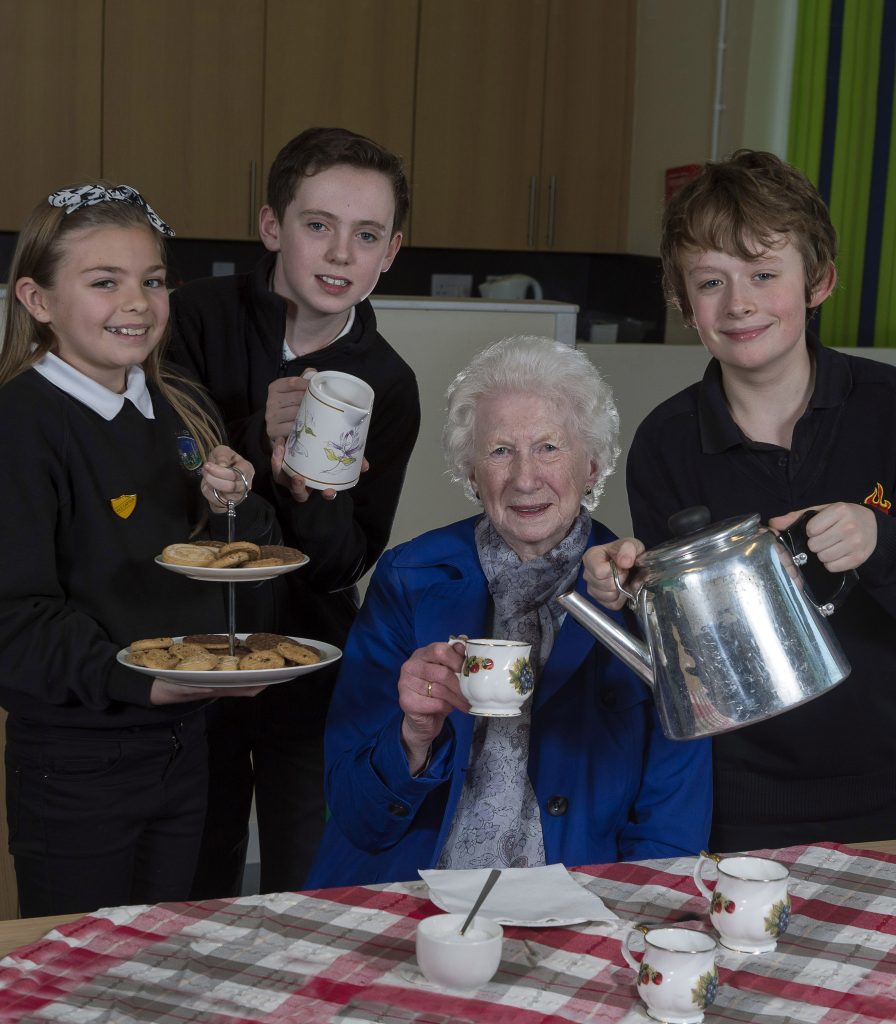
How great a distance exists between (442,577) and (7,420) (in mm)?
498

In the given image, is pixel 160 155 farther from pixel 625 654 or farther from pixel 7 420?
pixel 625 654

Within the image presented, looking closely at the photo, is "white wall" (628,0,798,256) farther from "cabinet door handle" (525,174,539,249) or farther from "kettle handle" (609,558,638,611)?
"kettle handle" (609,558,638,611)

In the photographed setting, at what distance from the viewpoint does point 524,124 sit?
449 cm

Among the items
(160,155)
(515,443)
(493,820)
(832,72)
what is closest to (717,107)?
(832,72)

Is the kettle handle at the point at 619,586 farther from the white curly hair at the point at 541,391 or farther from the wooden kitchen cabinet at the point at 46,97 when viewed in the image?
the wooden kitchen cabinet at the point at 46,97

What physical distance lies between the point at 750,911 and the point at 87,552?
785mm

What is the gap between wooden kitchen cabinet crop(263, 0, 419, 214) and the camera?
13.9 ft

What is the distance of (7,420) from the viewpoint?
138cm

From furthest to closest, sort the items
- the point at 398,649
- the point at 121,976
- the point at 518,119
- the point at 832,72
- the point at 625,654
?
the point at 518,119
the point at 832,72
the point at 398,649
the point at 625,654
the point at 121,976

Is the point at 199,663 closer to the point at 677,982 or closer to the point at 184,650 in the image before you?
the point at 184,650

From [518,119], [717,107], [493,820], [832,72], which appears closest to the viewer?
[493,820]

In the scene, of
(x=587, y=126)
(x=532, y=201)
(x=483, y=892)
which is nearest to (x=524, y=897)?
(x=483, y=892)

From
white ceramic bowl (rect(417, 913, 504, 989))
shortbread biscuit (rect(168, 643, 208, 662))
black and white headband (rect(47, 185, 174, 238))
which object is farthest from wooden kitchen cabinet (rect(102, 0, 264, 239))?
white ceramic bowl (rect(417, 913, 504, 989))

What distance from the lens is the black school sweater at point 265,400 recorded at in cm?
160
